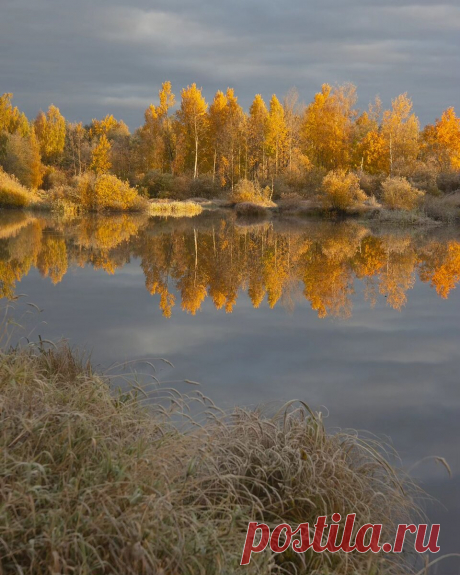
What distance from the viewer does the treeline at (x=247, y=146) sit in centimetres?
3916

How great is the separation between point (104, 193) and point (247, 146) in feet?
59.4

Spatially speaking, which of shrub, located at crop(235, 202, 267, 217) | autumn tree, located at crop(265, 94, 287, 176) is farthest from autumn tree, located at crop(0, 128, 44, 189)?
autumn tree, located at crop(265, 94, 287, 176)

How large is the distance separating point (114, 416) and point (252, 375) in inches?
105

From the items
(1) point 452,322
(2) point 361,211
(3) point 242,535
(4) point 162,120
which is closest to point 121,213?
(2) point 361,211

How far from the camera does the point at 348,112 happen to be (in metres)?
43.8

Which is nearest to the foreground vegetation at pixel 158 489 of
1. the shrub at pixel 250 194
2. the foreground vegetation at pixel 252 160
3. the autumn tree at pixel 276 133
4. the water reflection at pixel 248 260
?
the water reflection at pixel 248 260

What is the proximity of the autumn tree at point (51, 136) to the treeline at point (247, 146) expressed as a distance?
2258 millimetres

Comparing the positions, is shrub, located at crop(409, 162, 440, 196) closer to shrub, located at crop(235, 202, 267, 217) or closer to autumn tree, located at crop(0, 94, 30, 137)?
shrub, located at crop(235, 202, 267, 217)

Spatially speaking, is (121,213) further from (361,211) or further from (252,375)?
(252,375)

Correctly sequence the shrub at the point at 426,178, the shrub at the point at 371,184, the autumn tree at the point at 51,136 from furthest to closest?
1. the autumn tree at the point at 51,136
2. the shrub at the point at 371,184
3. the shrub at the point at 426,178

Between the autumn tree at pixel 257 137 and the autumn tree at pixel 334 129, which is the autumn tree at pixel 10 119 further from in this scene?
the autumn tree at pixel 334 129

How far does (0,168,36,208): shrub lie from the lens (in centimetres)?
3425

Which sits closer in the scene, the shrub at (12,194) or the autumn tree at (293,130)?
the shrub at (12,194)

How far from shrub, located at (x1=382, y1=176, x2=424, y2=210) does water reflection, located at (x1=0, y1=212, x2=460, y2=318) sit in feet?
14.7
